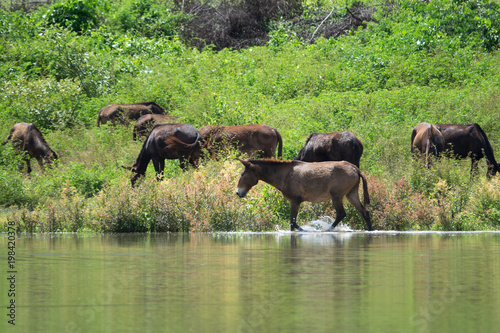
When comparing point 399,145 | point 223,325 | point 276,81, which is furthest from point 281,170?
point 276,81

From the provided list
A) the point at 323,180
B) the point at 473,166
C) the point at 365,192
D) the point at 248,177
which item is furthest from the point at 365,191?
the point at 473,166

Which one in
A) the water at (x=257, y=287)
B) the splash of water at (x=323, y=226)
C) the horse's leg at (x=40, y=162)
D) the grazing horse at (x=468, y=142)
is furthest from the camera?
the horse's leg at (x=40, y=162)

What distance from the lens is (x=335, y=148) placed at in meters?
20.1

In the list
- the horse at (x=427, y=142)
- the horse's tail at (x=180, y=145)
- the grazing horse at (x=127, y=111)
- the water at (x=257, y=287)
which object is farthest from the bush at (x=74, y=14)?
the water at (x=257, y=287)

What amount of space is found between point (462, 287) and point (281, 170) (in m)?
9.36

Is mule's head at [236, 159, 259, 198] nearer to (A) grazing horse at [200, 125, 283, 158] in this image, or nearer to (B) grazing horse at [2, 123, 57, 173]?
(A) grazing horse at [200, 125, 283, 158]

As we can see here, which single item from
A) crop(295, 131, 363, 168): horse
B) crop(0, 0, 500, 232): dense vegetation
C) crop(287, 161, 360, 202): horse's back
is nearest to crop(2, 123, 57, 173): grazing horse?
crop(0, 0, 500, 232): dense vegetation

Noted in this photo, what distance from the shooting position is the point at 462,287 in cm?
877

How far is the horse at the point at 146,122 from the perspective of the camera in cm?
2564

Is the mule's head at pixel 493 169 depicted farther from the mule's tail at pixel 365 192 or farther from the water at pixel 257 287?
the water at pixel 257 287

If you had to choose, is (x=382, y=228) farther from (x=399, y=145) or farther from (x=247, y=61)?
(x=247, y=61)

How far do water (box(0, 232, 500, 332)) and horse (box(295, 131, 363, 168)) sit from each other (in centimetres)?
581

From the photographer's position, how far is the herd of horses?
57.4 feet

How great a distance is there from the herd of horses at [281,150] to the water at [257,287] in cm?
315
